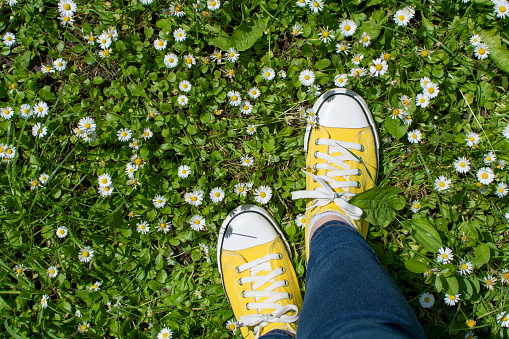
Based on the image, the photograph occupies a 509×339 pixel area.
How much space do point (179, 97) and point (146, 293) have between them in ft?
3.35

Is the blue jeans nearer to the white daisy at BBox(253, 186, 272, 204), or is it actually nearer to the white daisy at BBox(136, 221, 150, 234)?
the white daisy at BBox(253, 186, 272, 204)

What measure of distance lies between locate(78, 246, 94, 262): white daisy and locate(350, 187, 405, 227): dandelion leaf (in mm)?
1322

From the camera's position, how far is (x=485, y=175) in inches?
71.6

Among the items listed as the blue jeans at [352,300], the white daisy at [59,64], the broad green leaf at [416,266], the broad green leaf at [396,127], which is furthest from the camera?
the white daisy at [59,64]

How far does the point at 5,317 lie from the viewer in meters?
1.94

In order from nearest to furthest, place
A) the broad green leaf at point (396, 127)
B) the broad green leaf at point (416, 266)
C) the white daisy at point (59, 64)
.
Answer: the broad green leaf at point (416, 266), the broad green leaf at point (396, 127), the white daisy at point (59, 64)

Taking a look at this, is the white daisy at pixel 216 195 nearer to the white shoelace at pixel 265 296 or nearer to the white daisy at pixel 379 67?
the white shoelace at pixel 265 296

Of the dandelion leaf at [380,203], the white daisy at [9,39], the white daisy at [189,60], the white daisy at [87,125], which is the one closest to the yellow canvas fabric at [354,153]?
the dandelion leaf at [380,203]

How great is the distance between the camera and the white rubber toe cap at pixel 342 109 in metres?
1.89

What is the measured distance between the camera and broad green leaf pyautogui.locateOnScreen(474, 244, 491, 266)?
1.80 m

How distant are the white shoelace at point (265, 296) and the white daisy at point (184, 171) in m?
0.54

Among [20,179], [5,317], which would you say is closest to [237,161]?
[20,179]

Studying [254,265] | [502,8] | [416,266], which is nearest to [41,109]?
[254,265]

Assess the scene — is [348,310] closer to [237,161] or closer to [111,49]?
[237,161]
